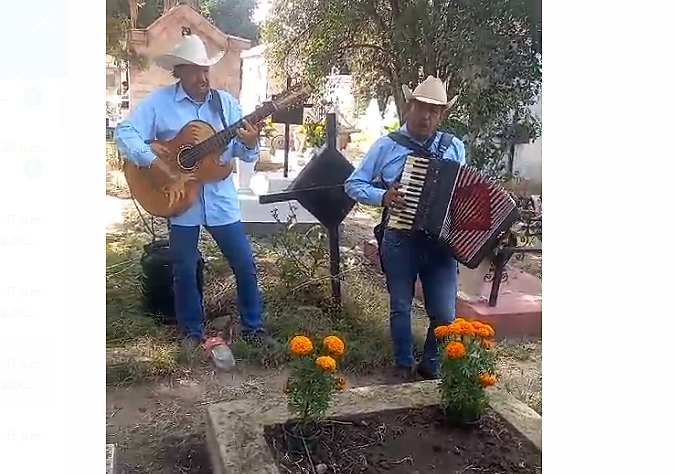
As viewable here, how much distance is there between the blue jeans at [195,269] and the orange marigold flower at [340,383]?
0.21 meters

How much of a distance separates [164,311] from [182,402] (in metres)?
0.19

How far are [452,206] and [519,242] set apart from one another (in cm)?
17

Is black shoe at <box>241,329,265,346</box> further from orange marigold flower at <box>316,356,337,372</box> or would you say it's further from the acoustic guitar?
the acoustic guitar

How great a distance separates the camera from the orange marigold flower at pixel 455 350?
4.77 ft

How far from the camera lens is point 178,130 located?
53.5 inches

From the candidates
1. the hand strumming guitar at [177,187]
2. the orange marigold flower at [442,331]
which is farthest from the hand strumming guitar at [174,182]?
the orange marigold flower at [442,331]

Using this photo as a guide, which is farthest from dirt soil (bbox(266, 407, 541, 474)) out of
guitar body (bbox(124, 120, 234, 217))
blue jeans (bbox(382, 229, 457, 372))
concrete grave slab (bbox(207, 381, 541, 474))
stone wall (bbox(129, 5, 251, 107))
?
stone wall (bbox(129, 5, 251, 107))

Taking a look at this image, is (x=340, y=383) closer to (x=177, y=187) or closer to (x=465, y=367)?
(x=465, y=367)

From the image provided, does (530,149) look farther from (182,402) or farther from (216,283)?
(182,402)

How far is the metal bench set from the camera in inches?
58.6

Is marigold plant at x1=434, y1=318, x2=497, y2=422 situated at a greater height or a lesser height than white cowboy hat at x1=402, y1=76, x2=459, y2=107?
lesser

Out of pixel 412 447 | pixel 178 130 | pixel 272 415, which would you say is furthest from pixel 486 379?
pixel 178 130

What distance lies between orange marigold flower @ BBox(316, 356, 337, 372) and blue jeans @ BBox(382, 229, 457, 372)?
181 millimetres
